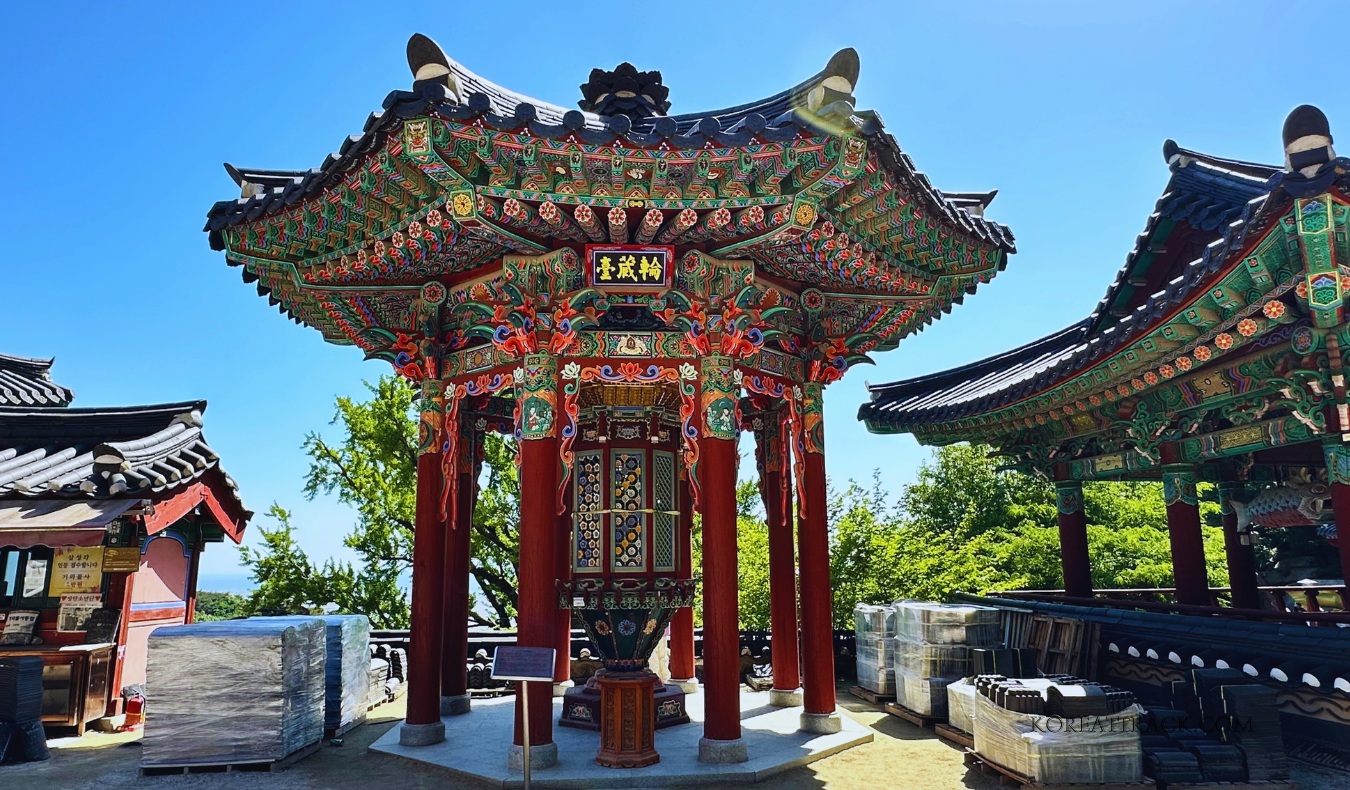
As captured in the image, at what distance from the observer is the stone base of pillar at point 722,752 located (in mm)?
7844

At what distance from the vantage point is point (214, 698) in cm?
827

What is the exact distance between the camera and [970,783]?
301 inches

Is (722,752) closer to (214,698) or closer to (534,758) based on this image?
(534,758)

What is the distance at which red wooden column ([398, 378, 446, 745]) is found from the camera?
29.7 feet

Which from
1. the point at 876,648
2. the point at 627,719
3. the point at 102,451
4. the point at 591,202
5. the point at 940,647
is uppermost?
the point at 591,202

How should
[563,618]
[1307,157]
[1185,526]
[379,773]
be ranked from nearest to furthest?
[1307,157] < [379,773] < [1185,526] < [563,618]

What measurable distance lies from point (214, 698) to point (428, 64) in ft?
21.1

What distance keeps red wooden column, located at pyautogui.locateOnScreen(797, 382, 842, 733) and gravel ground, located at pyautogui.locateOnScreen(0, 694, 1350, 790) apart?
585 millimetres

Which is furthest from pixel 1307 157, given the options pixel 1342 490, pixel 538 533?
pixel 538 533

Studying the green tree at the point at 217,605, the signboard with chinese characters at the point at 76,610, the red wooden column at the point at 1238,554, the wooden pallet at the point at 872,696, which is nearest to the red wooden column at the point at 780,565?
the wooden pallet at the point at 872,696

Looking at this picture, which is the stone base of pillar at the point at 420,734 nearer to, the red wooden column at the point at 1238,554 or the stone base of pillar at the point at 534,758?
the stone base of pillar at the point at 534,758

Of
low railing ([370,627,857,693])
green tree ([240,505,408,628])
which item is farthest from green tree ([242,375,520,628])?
low railing ([370,627,857,693])

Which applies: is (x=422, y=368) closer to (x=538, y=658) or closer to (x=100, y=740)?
(x=538, y=658)

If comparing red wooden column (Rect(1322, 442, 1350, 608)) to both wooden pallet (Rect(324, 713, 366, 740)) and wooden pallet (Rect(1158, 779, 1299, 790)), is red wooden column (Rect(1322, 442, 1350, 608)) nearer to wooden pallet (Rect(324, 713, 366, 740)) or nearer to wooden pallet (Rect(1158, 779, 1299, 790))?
wooden pallet (Rect(1158, 779, 1299, 790))
